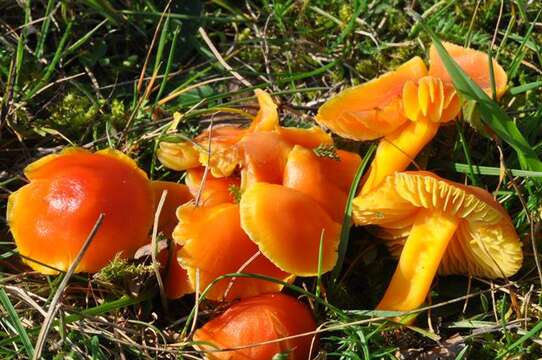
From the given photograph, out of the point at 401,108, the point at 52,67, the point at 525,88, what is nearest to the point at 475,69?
the point at 525,88

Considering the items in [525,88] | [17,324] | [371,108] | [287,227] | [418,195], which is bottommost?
[17,324]

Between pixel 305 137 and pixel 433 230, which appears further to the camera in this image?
pixel 305 137

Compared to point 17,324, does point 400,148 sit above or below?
above

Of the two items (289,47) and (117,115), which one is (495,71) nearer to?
(289,47)

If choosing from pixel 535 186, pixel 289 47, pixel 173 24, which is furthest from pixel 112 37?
pixel 535 186

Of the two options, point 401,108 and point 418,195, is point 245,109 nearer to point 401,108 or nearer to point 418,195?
point 401,108

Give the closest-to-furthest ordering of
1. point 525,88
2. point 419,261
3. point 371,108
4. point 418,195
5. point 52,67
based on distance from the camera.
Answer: point 418,195 → point 419,261 → point 371,108 → point 525,88 → point 52,67
